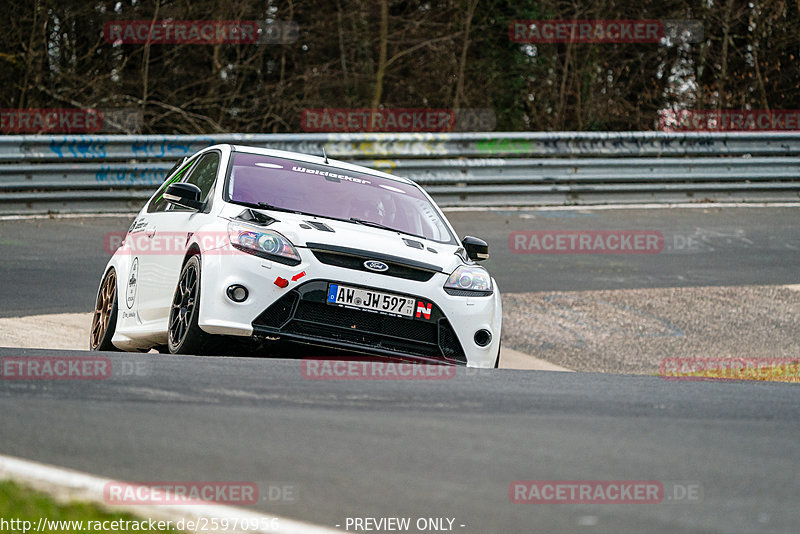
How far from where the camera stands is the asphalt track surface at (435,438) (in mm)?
3459

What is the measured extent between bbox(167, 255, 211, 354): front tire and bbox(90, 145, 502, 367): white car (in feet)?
0.04

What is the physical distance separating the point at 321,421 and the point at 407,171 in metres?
12.6

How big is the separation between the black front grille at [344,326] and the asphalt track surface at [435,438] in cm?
30

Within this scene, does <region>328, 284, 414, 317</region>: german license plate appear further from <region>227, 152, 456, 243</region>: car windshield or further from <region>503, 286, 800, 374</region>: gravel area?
<region>503, 286, 800, 374</region>: gravel area

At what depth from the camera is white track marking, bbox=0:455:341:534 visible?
309 centimetres

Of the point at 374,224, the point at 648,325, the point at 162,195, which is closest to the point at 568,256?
the point at 648,325

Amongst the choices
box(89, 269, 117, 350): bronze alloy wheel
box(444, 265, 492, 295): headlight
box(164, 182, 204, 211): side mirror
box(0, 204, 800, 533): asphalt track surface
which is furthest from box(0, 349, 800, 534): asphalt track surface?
box(89, 269, 117, 350): bronze alloy wheel

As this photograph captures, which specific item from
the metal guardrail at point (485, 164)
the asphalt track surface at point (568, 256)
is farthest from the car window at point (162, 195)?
the metal guardrail at point (485, 164)

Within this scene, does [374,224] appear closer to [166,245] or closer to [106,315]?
[166,245]

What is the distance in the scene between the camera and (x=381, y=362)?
6.82m

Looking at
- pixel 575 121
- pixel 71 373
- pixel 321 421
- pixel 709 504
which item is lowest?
pixel 575 121

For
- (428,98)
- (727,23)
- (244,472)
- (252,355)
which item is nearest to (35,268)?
(252,355)

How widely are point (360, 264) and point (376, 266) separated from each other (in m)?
0.10

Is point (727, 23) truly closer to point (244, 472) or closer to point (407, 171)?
point (407, 171)
